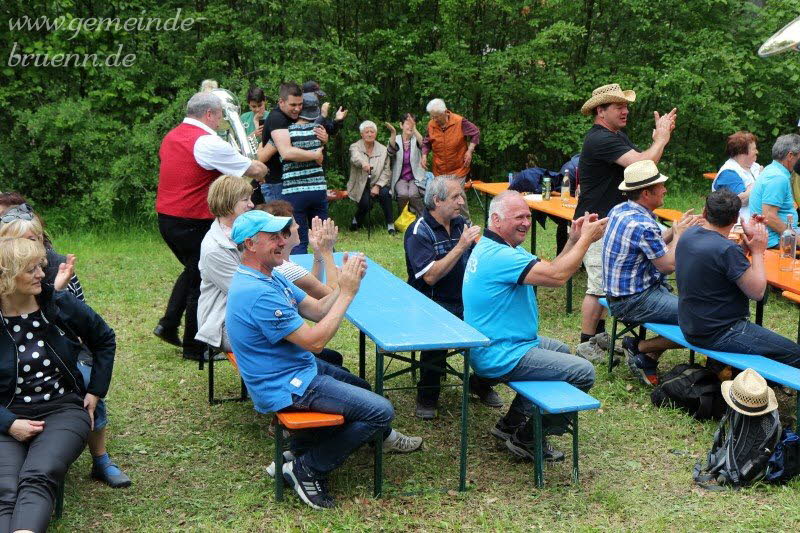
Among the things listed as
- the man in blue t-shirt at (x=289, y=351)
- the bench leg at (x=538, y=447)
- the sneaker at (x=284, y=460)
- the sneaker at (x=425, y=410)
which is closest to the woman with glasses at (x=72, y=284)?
the sneaker at (x=284, y=460)

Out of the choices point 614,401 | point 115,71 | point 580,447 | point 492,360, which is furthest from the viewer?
point 115,71

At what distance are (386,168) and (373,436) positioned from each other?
7687 millimetres

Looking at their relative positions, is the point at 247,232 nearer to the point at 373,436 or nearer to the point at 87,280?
the point at 373,436

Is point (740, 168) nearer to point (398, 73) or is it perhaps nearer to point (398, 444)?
point (398, 444)

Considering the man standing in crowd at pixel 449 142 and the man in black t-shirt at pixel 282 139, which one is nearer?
the man in black t-shirt at pixel 282 139

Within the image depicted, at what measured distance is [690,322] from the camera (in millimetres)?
5246

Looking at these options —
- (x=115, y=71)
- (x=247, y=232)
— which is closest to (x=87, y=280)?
(x=115, y=71)

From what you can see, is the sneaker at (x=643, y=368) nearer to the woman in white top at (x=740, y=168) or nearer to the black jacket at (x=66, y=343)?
the woman in white top at (x=740, y=168)

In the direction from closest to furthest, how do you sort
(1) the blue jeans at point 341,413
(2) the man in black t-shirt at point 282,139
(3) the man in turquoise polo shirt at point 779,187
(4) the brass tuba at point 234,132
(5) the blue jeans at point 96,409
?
1. (1) the blue jeans at point 341,413
2. (5) the blue jeans at point 96,409
3. (4) the brass tuba at point 234,132
4. (3) the man in turquoise polo shirt at point 779,187
5. (2) the man in black t-shirt at point 282,139

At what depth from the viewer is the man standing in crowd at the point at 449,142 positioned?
A: 11.5m

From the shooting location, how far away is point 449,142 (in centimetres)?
1155

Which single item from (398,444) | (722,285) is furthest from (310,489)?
(722,285)

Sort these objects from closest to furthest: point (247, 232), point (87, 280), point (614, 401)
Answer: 1. point (247, 232)
2. point (614, 401)
3. point (87, 280)

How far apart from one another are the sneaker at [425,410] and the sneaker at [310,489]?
3.89 feet
